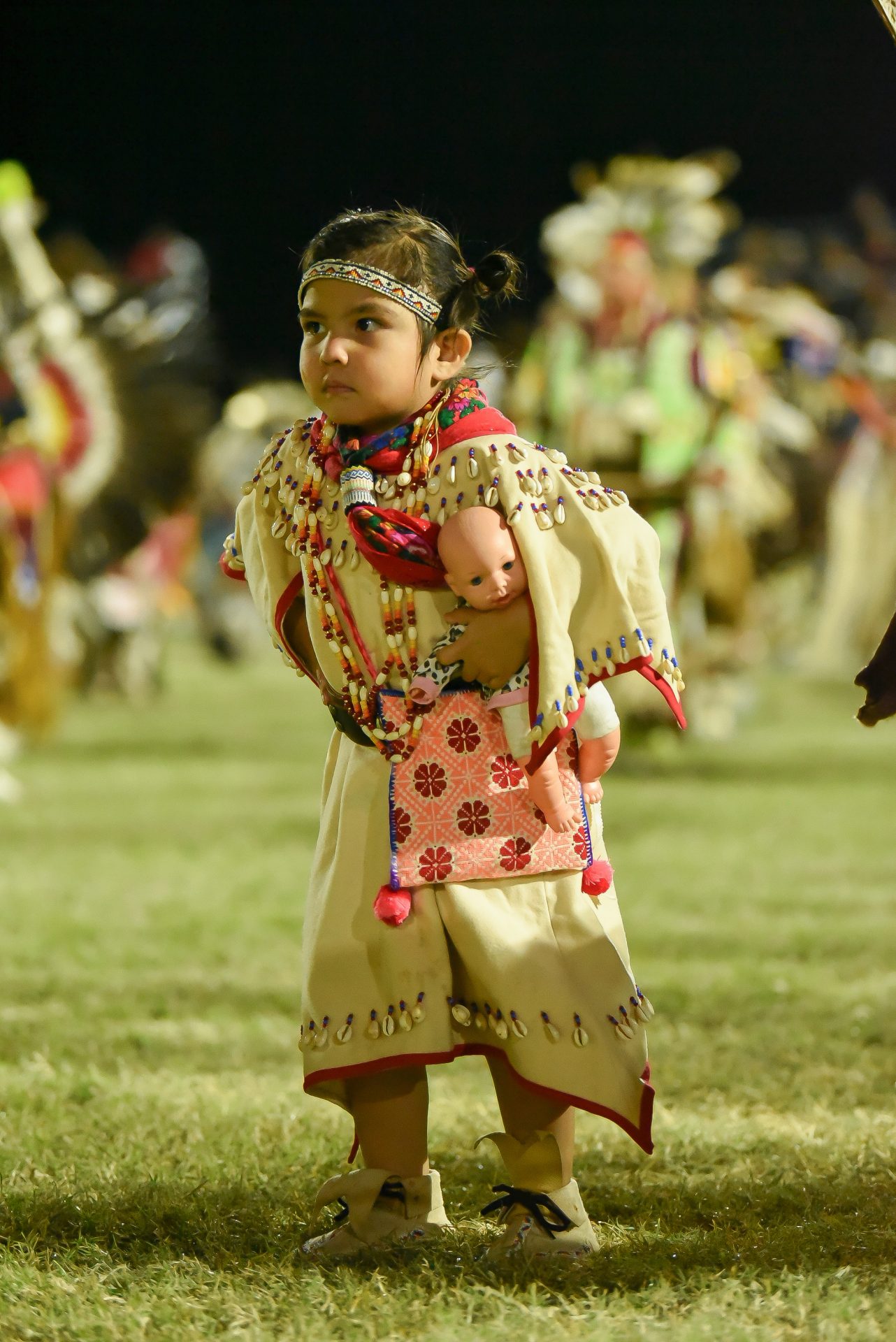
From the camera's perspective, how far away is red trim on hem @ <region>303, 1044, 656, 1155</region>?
1.93 metres

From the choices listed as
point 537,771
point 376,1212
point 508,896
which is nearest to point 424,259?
point 537,771

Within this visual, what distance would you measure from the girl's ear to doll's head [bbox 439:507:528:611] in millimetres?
219

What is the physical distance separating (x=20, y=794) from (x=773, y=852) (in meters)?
2.60

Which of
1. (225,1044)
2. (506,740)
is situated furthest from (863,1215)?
(225,1044)

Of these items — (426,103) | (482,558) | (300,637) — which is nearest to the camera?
(482,558)

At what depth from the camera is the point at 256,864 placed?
192 inches

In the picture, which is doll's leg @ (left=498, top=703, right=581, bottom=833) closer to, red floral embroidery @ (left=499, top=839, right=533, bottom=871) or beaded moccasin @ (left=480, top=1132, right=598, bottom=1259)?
red floral embroidery @ (left=499, top=839, right=533, bottom=871)

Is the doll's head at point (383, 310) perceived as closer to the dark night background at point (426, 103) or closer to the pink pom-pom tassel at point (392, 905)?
the pink pom-pom tassel at point (392, 905)

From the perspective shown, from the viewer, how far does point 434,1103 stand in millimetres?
2736

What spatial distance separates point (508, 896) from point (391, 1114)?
28cm

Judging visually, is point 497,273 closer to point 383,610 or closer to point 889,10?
point 383,610

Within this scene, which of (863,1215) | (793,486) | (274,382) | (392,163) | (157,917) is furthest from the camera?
(274,382)

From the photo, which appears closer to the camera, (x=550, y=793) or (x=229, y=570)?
(x=550, y=793)

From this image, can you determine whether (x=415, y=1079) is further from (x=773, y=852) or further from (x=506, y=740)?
(x=773, y=852)
